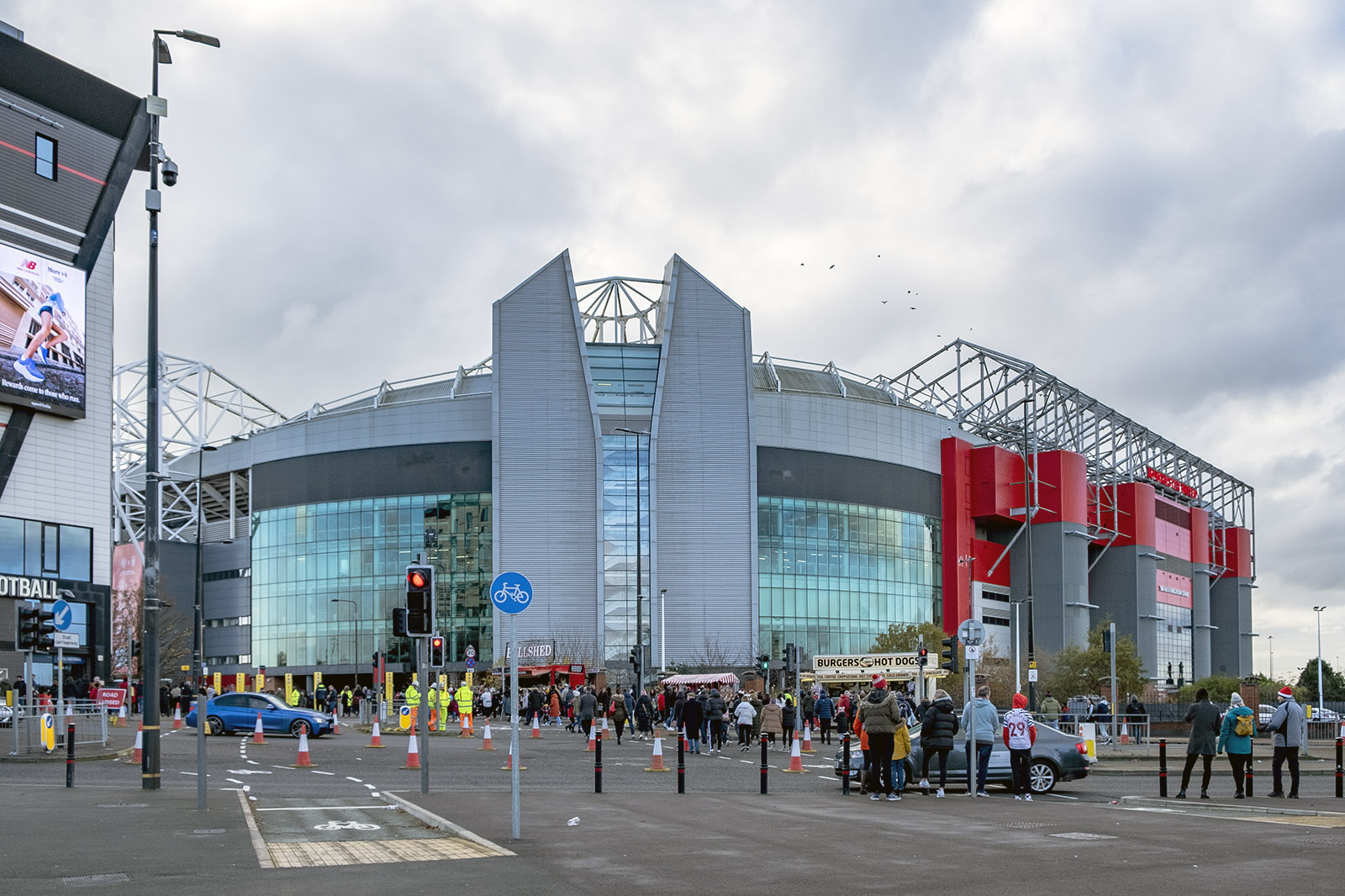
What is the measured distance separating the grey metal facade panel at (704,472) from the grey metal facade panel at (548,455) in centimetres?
490

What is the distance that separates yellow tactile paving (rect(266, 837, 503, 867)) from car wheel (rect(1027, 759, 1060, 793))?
11633 millimetres

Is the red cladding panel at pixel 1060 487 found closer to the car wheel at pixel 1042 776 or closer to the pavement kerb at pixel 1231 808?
the car wheel at pixel 1042 776

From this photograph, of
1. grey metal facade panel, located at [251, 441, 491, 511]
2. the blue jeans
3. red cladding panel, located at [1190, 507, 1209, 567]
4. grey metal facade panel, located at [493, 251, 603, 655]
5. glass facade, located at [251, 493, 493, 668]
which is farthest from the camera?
red cladding panel, located at [1190, 507, 1209, 567]

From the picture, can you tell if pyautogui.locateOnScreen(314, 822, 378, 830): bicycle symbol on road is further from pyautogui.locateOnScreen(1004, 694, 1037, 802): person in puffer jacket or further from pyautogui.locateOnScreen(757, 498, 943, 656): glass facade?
pyautogui.locateOnScreen(757, 498, 943, 656): glass facade

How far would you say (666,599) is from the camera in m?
94.3

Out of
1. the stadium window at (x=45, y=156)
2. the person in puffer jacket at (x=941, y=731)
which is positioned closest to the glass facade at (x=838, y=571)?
the stadium window at (x=45, y=156)

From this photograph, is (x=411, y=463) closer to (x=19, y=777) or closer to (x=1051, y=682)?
(x=1051, y=682)

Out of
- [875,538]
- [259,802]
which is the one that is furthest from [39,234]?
[875,538]

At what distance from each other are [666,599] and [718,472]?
966 cm

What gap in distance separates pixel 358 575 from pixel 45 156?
52726 millimetres

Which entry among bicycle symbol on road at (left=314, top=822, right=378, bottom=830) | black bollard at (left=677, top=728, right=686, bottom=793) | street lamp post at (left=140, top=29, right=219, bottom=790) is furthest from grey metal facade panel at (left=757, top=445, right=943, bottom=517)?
bicycle symbol on road at (left=314, top=822, right=378, bottom=830)

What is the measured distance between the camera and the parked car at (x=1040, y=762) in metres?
22.1

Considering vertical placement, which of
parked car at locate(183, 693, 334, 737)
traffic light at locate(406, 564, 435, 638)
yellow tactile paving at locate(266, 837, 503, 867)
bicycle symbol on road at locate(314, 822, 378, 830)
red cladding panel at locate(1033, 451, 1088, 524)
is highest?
red cladding panel at locate(1033, 451, 1088, 524)

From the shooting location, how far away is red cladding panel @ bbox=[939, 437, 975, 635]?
347 ft
